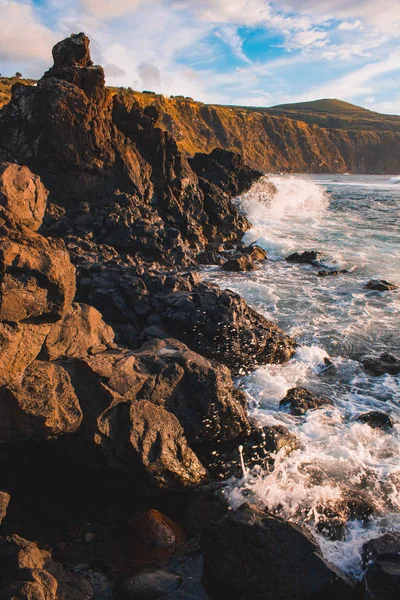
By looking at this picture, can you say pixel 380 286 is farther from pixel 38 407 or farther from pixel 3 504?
pixel 3 504

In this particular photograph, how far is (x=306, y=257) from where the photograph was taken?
2552 cm

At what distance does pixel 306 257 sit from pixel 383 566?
21088 millimetres

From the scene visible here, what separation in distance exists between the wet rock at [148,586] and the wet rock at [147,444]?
1757mm

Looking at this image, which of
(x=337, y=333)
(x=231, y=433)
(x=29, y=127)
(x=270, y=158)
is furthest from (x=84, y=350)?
(x=270, y=158)

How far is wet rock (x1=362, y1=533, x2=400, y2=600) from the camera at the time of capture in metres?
5.45

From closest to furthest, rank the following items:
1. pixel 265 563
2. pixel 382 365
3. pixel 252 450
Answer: pixel 265 563 < pixel 252 450 < pixel 382 365

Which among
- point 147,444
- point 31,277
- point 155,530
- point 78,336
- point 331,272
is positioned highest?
point 31,277

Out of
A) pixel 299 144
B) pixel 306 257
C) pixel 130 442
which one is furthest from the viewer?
pixel 299 144

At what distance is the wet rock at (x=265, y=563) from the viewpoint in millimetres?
5504

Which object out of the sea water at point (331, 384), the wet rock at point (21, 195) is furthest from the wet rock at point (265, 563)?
the wet rock at point (21, 195)

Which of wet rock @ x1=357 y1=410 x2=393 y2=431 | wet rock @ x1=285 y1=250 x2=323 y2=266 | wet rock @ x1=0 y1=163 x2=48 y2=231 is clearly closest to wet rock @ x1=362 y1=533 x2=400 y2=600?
wet rock @ x1=357 y1=410 x2=393 y2=431

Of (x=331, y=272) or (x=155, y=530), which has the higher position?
(x=331, y=272)

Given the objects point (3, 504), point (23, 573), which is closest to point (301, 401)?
point (3, 504)

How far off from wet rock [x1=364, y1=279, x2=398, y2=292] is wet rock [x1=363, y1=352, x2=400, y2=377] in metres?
7.54
